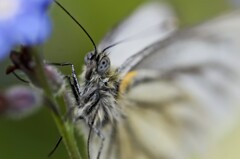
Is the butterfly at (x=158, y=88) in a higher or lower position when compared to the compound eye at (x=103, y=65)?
lower

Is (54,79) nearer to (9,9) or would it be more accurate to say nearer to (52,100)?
(52,100)

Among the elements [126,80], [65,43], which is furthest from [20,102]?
[65,43]

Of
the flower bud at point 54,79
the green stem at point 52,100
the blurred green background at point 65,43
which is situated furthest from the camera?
the blurred green background at point 65,43

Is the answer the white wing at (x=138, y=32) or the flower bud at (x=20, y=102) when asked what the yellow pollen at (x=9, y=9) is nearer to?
the flower bud at (x=20, y=102)

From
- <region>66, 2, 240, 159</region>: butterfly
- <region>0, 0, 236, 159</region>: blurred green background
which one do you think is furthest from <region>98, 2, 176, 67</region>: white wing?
<region>0, 0, 236, 159</region>: blurred green background

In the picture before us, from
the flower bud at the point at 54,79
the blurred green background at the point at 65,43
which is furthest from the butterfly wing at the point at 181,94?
the blurred green background at the point at 65,43

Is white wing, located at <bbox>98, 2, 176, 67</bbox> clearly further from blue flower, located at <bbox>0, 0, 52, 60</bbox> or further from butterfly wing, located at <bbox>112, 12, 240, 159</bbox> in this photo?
blue flower, located at <bbox>0, 0, 52, 60</bbox>

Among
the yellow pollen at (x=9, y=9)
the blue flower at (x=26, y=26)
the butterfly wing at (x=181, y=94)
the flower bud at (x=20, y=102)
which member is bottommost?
the butterfly wing at (x=181, y=94)
